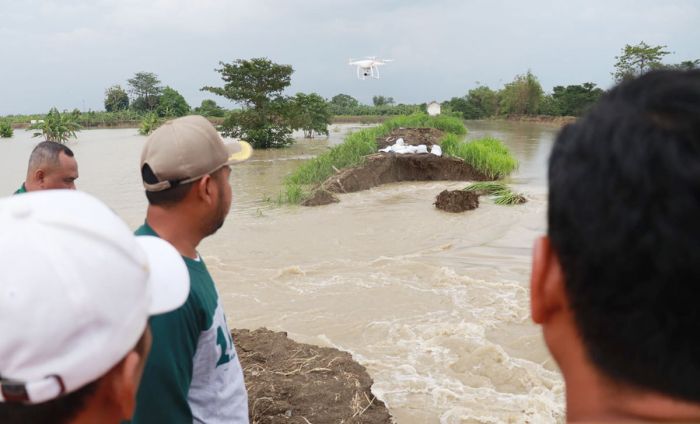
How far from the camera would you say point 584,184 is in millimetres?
677

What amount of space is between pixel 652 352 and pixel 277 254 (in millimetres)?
7277

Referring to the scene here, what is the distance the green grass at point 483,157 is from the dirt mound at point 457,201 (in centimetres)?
397

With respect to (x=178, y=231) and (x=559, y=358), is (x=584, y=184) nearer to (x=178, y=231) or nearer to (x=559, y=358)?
(x=559, y=358)

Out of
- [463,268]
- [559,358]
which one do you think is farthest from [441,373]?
[559,358]

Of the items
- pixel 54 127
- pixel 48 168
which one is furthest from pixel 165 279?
pixel 54 127

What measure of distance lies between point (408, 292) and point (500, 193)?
607cm

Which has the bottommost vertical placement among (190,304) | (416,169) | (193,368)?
(416,169)

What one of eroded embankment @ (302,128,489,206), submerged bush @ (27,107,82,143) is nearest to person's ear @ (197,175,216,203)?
eroded embankment @ (302,128,489,206)

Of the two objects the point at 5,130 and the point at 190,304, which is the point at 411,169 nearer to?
the point at 190,304

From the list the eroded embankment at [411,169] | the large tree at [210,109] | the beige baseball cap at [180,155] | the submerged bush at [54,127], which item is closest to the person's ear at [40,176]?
the beige baseball cap at [180,155]

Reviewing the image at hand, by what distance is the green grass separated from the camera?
14305 mm

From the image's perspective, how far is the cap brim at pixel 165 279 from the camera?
116cm

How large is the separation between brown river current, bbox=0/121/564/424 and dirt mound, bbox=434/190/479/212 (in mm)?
240

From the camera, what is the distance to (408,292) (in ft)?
20.0
